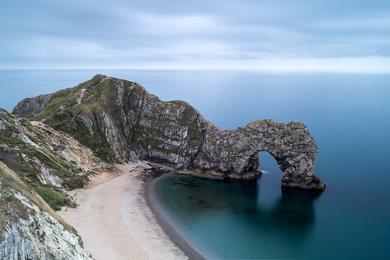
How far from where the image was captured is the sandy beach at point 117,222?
69188 millimetres

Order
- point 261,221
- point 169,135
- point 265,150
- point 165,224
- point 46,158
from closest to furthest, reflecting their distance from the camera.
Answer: point 165,224 → point 261,221 → point 46,158 → point 265,150 → point 169,135

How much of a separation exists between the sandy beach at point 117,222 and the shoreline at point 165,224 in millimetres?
1017

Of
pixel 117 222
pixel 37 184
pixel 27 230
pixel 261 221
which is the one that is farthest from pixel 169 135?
pixel 27 230

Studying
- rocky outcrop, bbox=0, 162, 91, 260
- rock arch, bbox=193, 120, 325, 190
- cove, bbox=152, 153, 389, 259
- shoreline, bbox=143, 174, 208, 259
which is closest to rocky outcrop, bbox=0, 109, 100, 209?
shoreline, bbox=143, 174, 208, 259

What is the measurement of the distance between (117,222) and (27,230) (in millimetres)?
40863

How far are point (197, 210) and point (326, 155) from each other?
7767 centimetres

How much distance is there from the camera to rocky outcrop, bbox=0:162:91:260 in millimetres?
38531

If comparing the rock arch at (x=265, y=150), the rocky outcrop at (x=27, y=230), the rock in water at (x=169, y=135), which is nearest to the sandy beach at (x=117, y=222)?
the rocky outcrop at (x=27, y=230)

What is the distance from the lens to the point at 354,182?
382 ft

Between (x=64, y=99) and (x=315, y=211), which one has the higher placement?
(x=64, y=99)

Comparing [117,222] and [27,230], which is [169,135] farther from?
[27,230]

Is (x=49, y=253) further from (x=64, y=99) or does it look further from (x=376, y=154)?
(x=376, y=154)

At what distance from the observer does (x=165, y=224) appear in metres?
84.6

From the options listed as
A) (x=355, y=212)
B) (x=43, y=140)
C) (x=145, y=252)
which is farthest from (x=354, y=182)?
(x=43, y=140)
